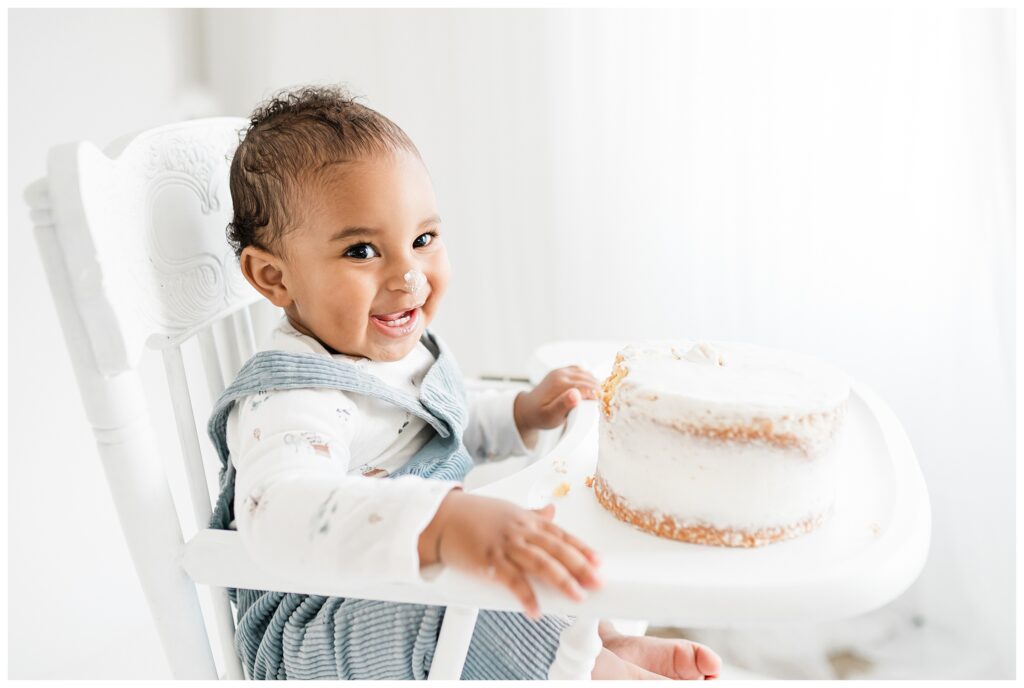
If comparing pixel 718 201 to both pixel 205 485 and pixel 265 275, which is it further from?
pixel 205 485

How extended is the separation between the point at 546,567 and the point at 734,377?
8.4 inches

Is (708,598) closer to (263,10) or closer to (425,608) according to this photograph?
(425,608)

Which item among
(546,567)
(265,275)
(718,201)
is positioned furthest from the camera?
(718,201)

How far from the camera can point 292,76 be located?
175cm

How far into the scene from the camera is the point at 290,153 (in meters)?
0.81

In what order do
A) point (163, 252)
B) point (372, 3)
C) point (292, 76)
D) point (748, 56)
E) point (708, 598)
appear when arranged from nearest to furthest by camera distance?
point (708, 598), point (163, 252), point (748, 56), point (372, 3), point (292, 76)

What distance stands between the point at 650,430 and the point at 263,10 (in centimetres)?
150

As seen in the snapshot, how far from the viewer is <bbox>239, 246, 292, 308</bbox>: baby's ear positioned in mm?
845

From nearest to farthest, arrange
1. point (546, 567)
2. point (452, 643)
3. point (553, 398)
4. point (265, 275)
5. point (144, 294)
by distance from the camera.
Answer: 1. point (546, 567)
2. point (452, 643)
3. point (144, 294)
4. point (265, 275)
5. point (553, 398)

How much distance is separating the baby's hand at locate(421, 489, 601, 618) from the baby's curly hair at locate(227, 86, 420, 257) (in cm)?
39

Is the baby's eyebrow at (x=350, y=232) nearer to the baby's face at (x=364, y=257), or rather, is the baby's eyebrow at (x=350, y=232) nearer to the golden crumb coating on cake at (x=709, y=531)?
the baby's face at (x=364, y=257)

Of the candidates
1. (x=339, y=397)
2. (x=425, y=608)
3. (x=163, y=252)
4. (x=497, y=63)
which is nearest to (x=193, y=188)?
Answer: (x=163, y=252)

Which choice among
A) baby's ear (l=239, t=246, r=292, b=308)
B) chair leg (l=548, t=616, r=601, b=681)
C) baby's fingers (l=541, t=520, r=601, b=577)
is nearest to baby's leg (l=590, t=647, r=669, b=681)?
chair leg (l=548, t=616, r=601, b=681)

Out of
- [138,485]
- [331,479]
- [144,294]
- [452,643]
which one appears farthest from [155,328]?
[452,643]
